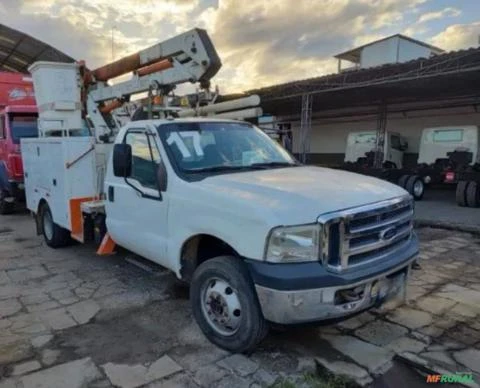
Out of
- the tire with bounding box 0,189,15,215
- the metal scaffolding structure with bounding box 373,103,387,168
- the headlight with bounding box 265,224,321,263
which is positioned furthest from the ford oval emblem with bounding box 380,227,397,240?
the metal scaffolding structure with bounding box 373,103,387,168

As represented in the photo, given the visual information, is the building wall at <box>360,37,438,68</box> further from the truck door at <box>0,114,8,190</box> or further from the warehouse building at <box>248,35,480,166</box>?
the truck door at <box>0,114,8,190</box>

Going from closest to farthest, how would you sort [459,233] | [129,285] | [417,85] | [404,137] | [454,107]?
[129,285] → [459,233] → [417,85] → [454,107] → [404,137]

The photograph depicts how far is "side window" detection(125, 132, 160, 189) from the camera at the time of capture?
4199mm

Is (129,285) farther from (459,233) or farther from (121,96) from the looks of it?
(459,233)

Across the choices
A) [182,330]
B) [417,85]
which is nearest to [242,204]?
[182,330]

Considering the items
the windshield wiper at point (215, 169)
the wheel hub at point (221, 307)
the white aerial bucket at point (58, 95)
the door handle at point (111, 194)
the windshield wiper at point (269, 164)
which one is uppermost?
the white aerial bucket at point (58, 95)

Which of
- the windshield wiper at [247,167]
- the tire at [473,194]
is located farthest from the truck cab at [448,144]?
the windshield wiper at [247,167]

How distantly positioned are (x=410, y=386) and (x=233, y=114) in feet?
13.1

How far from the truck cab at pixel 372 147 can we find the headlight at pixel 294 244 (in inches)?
525

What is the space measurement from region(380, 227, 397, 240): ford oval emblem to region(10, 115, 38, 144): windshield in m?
9.54

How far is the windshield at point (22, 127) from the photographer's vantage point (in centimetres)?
1019

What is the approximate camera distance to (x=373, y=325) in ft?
13.1

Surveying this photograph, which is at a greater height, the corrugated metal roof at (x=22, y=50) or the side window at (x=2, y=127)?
the corrugated metal roof at (x=22, y=50)

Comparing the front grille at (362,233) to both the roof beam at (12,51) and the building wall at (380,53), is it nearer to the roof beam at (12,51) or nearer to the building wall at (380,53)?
the building wall at (380,53)
